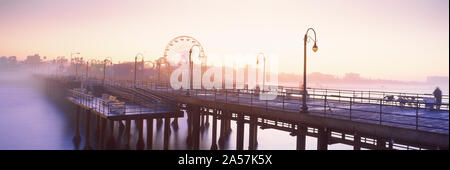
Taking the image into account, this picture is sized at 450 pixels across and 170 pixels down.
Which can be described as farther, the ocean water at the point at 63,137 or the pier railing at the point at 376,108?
the ocean water at the point at 63,137

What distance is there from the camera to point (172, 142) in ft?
116

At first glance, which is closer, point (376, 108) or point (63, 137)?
point (376, 108)

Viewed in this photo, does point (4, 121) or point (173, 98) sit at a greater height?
point (173, 98)

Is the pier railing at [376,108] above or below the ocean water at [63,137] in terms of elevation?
above

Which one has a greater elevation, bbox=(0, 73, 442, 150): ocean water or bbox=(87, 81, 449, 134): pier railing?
bbox=(87, 81, 449, 134): pier railing

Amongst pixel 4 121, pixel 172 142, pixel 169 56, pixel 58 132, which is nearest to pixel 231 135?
pixel 172 142

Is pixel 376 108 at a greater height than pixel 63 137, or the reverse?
pixel 376 108

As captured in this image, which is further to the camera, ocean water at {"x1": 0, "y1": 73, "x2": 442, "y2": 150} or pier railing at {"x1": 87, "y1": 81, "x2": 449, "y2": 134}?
ocean water at {"x1": 0, "y1": 73, "x2": 442, "y2": 150}
